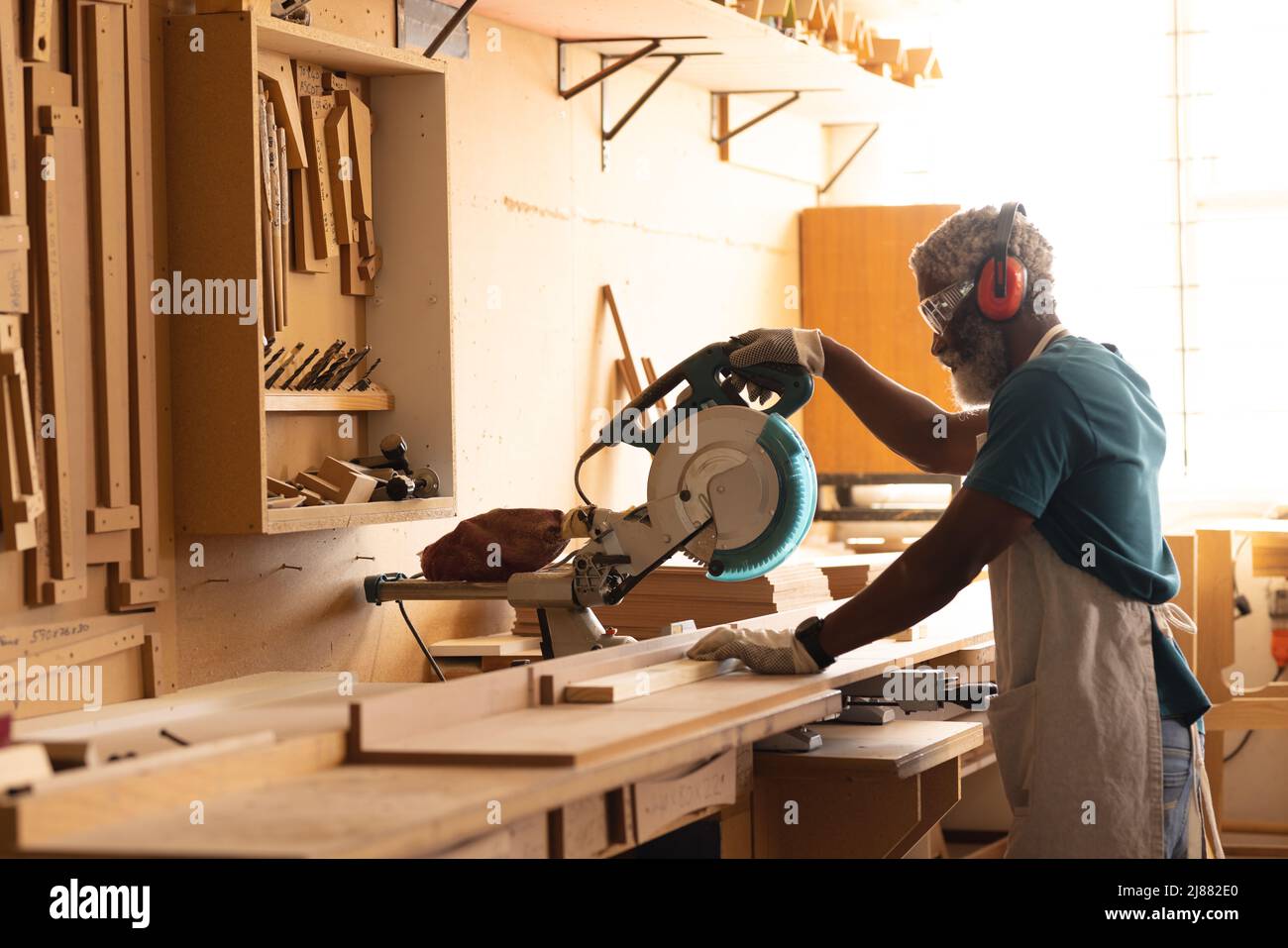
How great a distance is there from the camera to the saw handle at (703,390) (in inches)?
116

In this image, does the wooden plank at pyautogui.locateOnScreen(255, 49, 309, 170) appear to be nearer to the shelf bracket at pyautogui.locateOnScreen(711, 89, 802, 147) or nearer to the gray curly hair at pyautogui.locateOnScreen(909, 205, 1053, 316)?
the gray curly hair at pyautogui.locateOnScreen(909, 205, 1053, 316)

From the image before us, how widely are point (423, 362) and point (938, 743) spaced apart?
1.52 meters

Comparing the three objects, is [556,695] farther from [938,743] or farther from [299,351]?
[299,351]

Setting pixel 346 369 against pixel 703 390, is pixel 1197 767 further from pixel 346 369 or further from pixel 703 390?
pixel 346 369

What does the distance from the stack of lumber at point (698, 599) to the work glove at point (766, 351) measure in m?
0.91

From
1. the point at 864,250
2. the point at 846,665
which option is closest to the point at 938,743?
the point at 846,665

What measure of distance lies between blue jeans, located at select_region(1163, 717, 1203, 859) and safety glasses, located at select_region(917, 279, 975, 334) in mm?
792

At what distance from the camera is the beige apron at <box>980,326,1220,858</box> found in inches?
102

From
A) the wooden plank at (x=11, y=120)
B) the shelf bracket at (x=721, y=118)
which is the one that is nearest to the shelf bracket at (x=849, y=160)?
the shelf bracket at (x=721, y=118)

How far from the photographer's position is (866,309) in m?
5.97

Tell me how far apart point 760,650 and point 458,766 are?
37.1 inches

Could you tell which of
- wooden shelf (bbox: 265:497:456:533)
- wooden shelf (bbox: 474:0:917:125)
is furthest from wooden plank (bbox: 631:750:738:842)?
wooden shelf (bbox: 474:0:917:125)

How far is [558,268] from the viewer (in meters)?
4.57

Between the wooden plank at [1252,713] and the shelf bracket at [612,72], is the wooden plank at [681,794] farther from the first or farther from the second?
the wooden plank at [1252,713]
